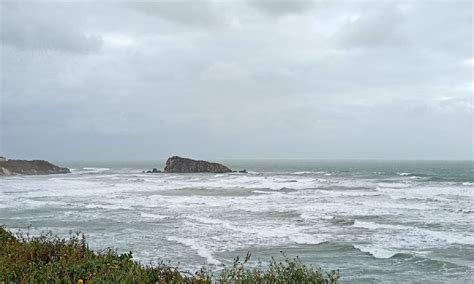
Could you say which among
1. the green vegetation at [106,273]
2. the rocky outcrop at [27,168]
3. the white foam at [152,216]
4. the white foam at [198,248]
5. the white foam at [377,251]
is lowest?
the white foam at [377,251]

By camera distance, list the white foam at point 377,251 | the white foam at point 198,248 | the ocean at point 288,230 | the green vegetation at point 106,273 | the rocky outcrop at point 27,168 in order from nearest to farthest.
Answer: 1. the green vegetation at point 106,273
2. the ocean at point 288,230
3. the white foam at point 198,248
4. the white foam at point 377,251
5. the rocky outcrop at point 27,168

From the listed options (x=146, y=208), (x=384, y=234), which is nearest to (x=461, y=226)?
(x=384, y=234)

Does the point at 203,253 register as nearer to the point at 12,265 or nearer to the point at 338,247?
the point at 338,247

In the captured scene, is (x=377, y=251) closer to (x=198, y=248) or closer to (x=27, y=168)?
(x=198, y=248)

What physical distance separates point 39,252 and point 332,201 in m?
26.6

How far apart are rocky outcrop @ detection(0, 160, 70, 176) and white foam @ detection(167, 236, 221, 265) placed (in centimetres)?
7160

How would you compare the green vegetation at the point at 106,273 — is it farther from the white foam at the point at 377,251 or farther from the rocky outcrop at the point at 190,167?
the rocky outcrop at the point at 190,167

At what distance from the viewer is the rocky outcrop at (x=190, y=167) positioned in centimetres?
9906

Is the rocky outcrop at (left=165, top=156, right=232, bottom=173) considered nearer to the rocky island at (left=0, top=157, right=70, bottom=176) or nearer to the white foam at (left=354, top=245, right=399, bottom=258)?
the rocky island at (left=0, top=157, right=70, bottom=176)

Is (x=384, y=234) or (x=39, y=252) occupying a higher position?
(x=39, y=252)

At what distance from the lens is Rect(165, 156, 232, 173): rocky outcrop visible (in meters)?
99.1

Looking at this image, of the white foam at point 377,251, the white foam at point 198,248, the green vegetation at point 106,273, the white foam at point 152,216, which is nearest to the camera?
the green vegetation at point 106,273

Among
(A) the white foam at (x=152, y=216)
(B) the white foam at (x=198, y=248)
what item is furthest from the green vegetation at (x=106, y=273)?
(A) the white foam at (x=152, y=216)

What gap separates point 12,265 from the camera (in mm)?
6129
